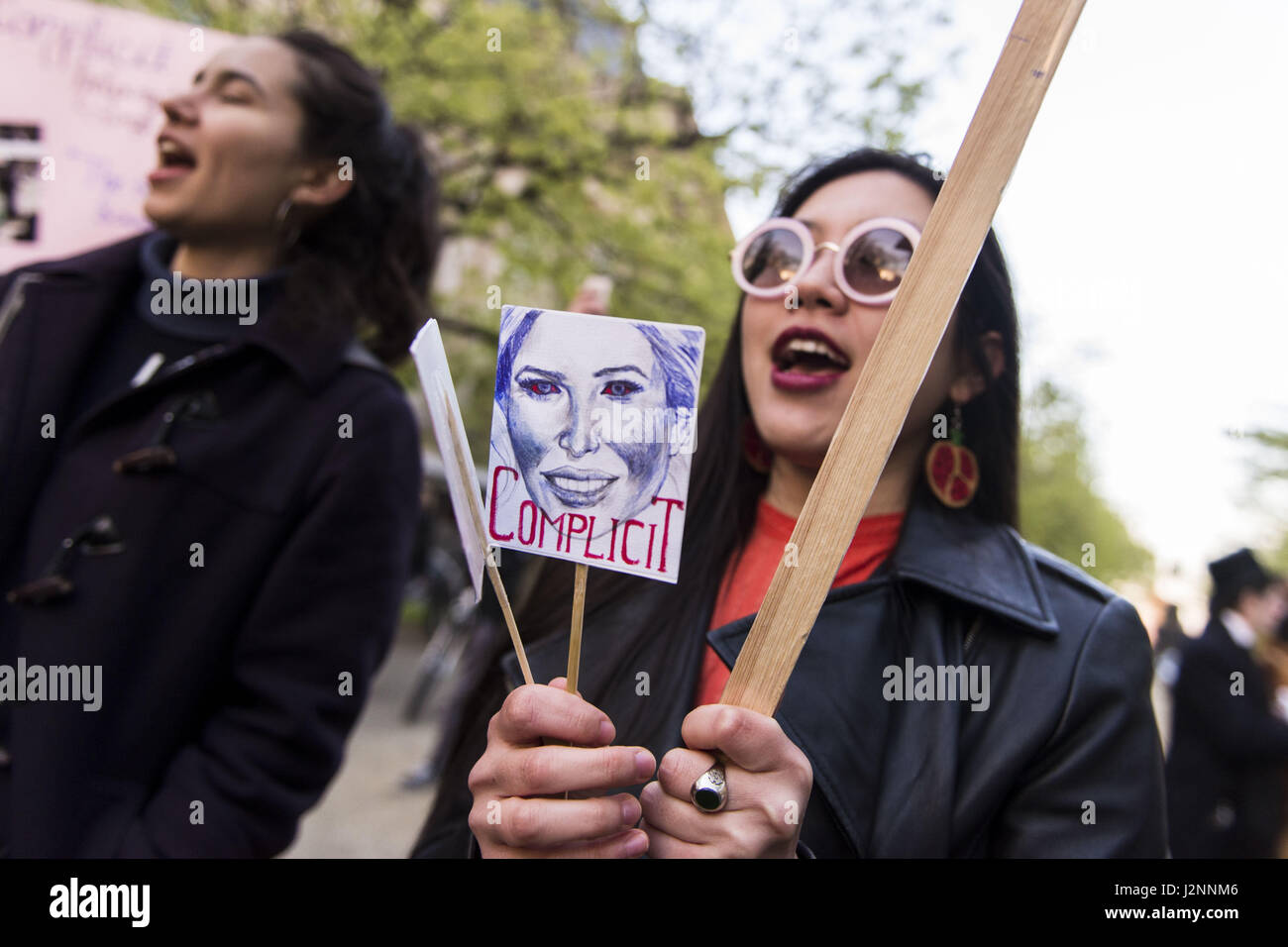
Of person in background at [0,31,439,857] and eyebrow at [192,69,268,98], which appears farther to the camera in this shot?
eyebrow at [192,69,268,98]

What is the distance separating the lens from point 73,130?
2.62 m

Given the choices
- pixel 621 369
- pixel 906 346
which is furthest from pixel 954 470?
pixel 621 369

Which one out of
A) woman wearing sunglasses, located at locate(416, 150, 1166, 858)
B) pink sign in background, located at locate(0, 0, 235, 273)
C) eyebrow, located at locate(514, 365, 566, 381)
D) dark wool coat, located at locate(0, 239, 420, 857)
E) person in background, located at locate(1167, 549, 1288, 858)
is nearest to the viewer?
eyebrow, located at locate(514, 365, 566, 381)

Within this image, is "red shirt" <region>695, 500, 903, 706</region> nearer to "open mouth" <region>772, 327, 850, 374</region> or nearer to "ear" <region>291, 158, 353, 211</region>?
"open mouth" <region>772, 327, 850, 374</region>

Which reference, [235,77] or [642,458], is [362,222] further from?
[642,458]

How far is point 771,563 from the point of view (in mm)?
1380

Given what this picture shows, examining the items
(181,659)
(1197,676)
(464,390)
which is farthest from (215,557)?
(464,390)

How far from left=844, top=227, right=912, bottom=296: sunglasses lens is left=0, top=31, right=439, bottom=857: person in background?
1076 millimetres

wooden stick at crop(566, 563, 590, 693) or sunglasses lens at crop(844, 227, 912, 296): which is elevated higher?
sunglasses lens at crop(844, 227, 912, 296)

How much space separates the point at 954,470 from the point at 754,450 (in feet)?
1.04

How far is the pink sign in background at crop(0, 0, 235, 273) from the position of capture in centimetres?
256

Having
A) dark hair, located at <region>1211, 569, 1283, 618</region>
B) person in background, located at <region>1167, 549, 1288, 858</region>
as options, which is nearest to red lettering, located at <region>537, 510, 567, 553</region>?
person in background, located at <region>1167, 549, 1288, 858</region>
